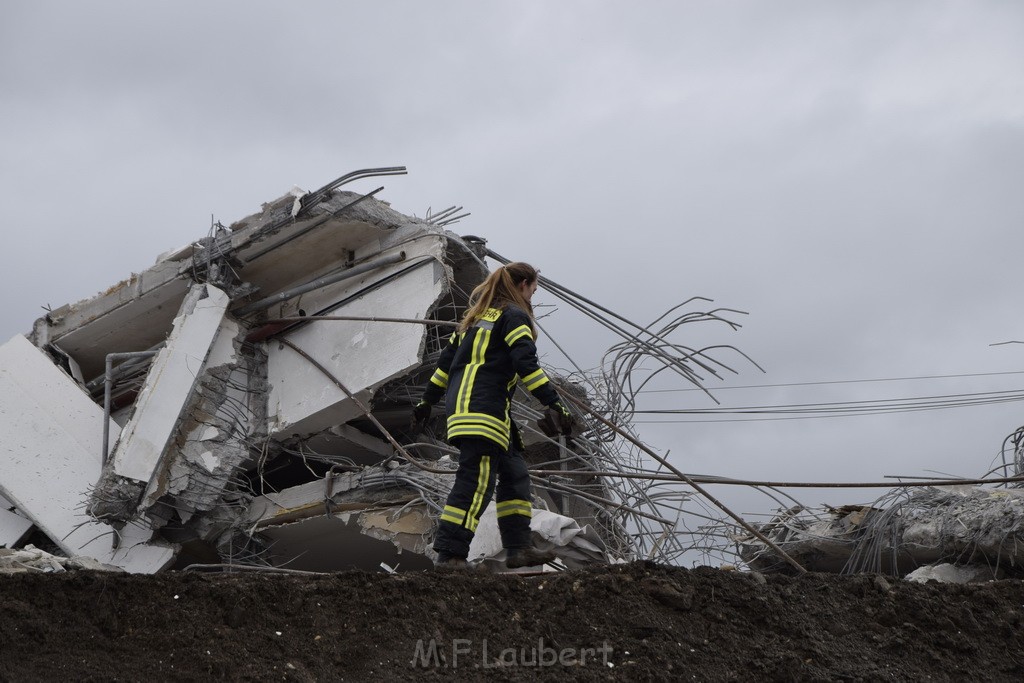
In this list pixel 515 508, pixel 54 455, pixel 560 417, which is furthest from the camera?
pixel 54 455

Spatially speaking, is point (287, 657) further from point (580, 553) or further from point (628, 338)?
point (628, 338)

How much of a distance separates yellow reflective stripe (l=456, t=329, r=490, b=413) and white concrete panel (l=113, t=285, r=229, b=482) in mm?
3519

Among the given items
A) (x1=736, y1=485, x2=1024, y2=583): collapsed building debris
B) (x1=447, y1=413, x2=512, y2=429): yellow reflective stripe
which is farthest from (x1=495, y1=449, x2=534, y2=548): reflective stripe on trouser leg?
(x1=736, y1=485, x2=1024, y2=583): collapsed building debris

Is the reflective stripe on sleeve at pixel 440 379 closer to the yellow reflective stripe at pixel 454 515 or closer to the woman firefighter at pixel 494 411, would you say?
the woman firefighter at pixel 494 411

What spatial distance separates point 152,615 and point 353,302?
4930mm

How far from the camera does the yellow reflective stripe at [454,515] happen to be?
549cm

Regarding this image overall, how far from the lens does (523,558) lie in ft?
18.4

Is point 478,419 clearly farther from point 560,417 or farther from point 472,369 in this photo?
point 560,417

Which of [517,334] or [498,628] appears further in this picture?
[517,334]

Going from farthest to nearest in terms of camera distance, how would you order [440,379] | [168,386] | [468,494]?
[168,386]
[440,379]
[468,494]

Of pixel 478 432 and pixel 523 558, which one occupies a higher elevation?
pixel 478 432

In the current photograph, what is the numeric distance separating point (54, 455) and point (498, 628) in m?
5.37

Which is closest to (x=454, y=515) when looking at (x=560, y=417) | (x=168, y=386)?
(x=560, y=417)

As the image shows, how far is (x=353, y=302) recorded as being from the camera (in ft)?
29.9
